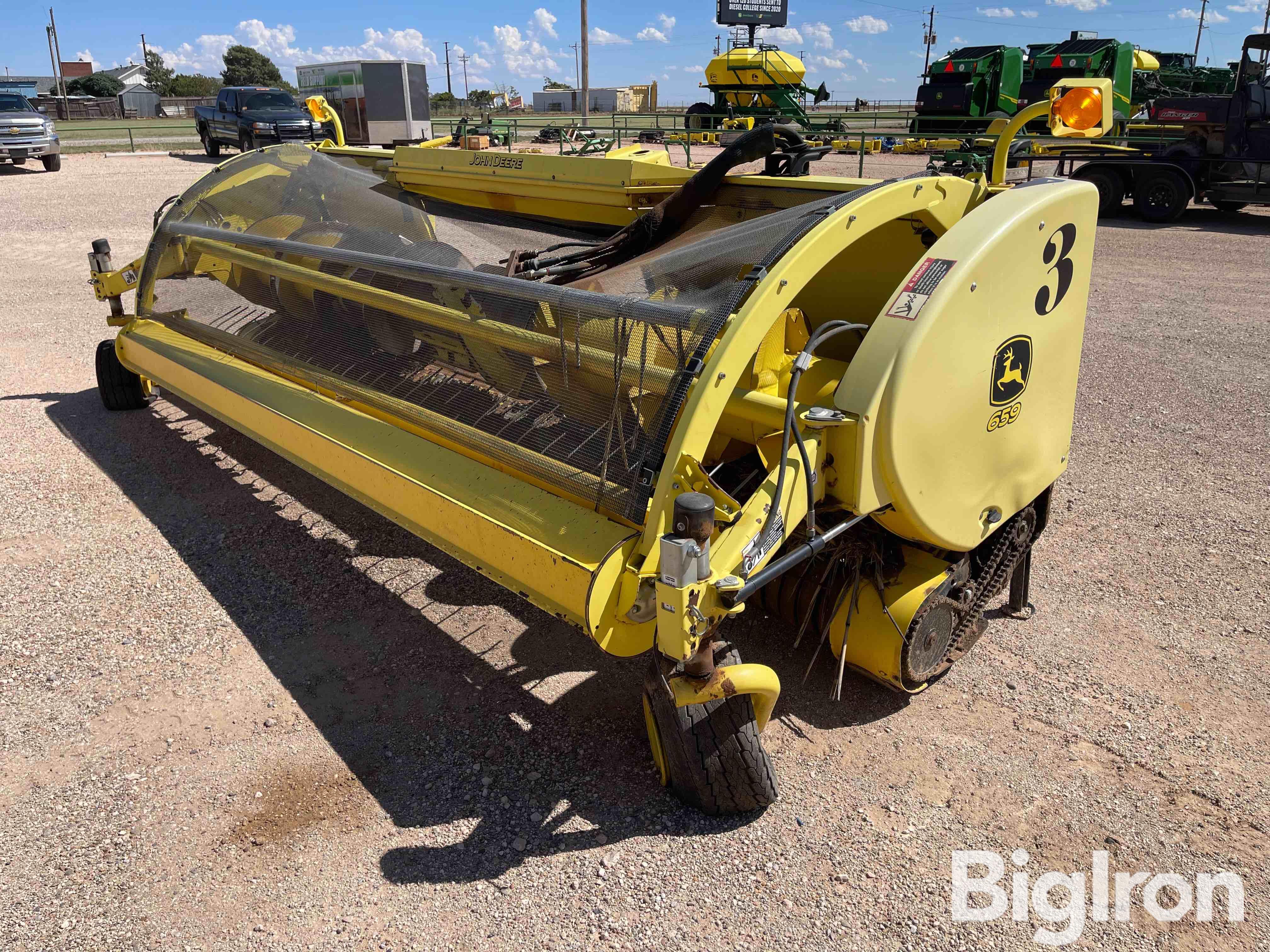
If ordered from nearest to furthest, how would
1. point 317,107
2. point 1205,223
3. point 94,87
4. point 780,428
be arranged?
1. point 780,428
2. point 317,107
3. point 1205,223
4. point 94,87

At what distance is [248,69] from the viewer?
75.5 m

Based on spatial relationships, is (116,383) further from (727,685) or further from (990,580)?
(990,580)

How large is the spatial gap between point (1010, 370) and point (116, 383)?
5195mm

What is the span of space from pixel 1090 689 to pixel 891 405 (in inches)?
58.2

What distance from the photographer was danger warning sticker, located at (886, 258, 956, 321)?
2412mm

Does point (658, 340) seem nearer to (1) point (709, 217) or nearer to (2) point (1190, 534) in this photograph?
(1) point (709, 217)

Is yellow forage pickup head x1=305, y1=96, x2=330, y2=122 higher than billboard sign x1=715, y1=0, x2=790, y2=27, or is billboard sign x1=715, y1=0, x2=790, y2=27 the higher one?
billboard sign x1=715, y1=0, x2=790, y2=27

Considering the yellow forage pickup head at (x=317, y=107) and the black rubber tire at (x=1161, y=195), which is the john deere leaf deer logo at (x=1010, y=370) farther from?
the black rubber tire at (x=1161, y=195)

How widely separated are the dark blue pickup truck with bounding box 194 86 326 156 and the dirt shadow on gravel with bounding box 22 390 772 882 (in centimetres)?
1852

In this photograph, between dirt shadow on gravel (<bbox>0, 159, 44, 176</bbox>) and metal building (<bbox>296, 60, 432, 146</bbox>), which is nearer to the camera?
dirt shadow on gravel (<bbox>0, 159, 44, 176</bbox>)

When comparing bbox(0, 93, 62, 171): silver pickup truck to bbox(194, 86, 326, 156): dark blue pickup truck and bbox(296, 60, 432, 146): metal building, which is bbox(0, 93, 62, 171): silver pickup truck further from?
bbox(296, 60, 432, 146): metal building

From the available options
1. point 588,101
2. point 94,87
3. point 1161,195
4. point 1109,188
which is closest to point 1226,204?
point 1161,195

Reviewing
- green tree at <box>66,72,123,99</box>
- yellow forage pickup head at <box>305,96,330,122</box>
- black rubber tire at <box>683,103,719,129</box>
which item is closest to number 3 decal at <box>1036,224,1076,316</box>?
yellow forage pickup head at <box>305,96,330,122</box>

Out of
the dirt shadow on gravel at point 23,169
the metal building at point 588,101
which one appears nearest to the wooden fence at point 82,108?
the metal building at point 588,101
